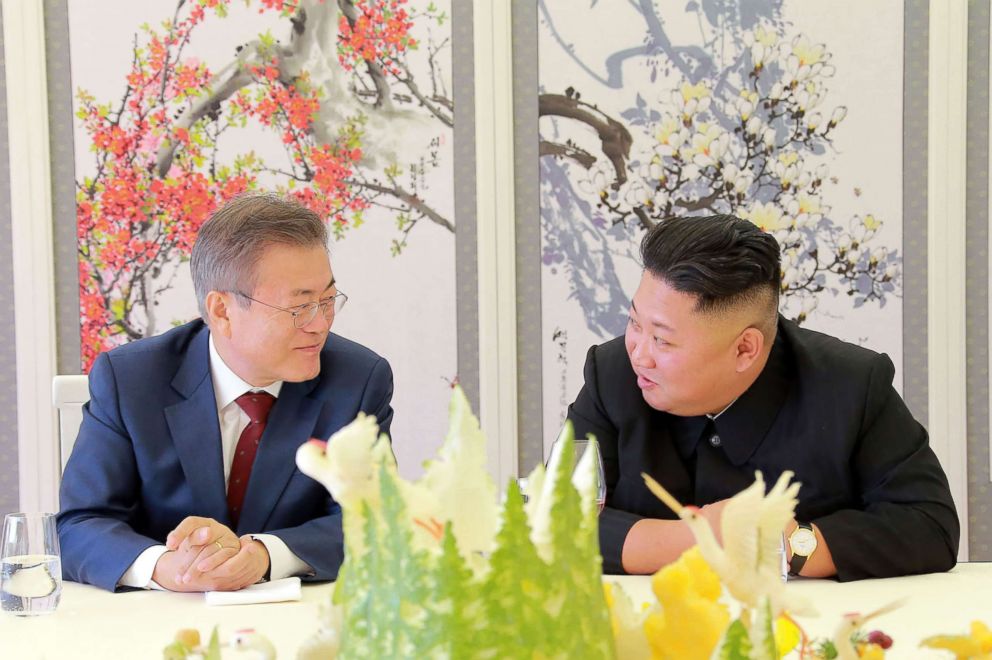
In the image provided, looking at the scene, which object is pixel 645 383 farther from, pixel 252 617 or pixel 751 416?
pixel 252 617

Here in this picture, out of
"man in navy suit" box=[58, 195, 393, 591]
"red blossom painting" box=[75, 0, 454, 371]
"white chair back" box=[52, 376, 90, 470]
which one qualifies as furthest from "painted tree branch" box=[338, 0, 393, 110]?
"white chair back" box=[52, 376, 90, 470]

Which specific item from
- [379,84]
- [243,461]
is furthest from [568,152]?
[243,461]

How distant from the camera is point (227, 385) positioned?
2.42 metres

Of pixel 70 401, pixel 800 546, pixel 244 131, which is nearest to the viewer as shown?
pixel 800 546

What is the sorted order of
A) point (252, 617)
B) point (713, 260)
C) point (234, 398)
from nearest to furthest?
point (252, 617) < point (713, 260) < point (234, 398)

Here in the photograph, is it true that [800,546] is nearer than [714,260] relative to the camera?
Yes

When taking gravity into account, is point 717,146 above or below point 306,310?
above

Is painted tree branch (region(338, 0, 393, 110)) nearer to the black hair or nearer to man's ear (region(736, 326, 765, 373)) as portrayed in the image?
the black hair

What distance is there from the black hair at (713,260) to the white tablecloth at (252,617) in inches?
24.1

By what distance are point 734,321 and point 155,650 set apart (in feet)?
4.33

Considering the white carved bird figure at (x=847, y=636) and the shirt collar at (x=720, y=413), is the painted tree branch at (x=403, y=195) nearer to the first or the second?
the shirt collar at (x=720, y=413)

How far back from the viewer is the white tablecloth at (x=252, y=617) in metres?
1.52

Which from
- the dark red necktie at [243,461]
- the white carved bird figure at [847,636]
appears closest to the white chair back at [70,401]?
the dark red necktie at [243,461]

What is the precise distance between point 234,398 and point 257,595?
692 mm
